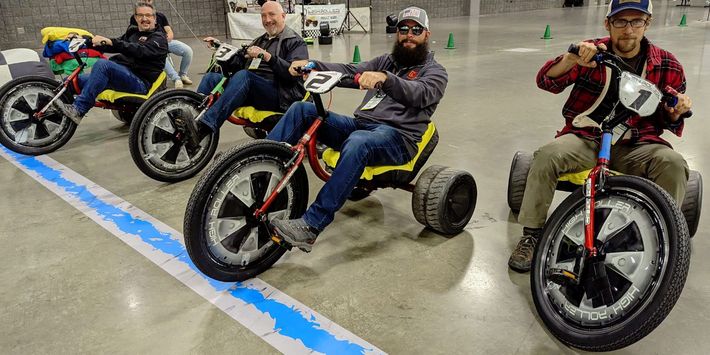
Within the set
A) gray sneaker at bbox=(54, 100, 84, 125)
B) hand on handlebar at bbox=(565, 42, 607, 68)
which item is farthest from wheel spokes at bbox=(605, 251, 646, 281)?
gray sneaker at bbox=(54, 100, 84, 125)

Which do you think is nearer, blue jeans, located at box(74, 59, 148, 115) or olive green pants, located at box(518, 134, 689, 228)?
olive green pants, located at box(518, 134, 689, 228)

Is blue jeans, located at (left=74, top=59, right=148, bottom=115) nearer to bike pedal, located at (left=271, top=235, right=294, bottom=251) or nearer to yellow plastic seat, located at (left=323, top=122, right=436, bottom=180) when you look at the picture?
→ yellow plastic seat, located at (left=323, top=122, right=436, bottom=180)

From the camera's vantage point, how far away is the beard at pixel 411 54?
8.87ft

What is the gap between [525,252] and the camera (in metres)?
2.43

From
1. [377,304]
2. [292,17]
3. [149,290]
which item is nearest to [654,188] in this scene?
[377,304]

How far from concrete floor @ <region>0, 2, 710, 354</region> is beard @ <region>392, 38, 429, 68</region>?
88cm

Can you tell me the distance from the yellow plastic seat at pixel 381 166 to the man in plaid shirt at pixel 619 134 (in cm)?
57

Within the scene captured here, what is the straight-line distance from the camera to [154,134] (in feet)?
11.3

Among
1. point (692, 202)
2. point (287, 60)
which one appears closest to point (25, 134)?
point (287, 60)

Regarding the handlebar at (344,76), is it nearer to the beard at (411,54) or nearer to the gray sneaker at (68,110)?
the beard at (411,54)

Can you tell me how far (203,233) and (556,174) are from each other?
5.12ft

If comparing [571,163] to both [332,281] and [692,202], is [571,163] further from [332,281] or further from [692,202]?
[332,281]

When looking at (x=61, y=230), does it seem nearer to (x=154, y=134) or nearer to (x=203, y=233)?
(x=154, y=134)

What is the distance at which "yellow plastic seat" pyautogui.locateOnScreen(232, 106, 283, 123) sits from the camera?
12.0ft
